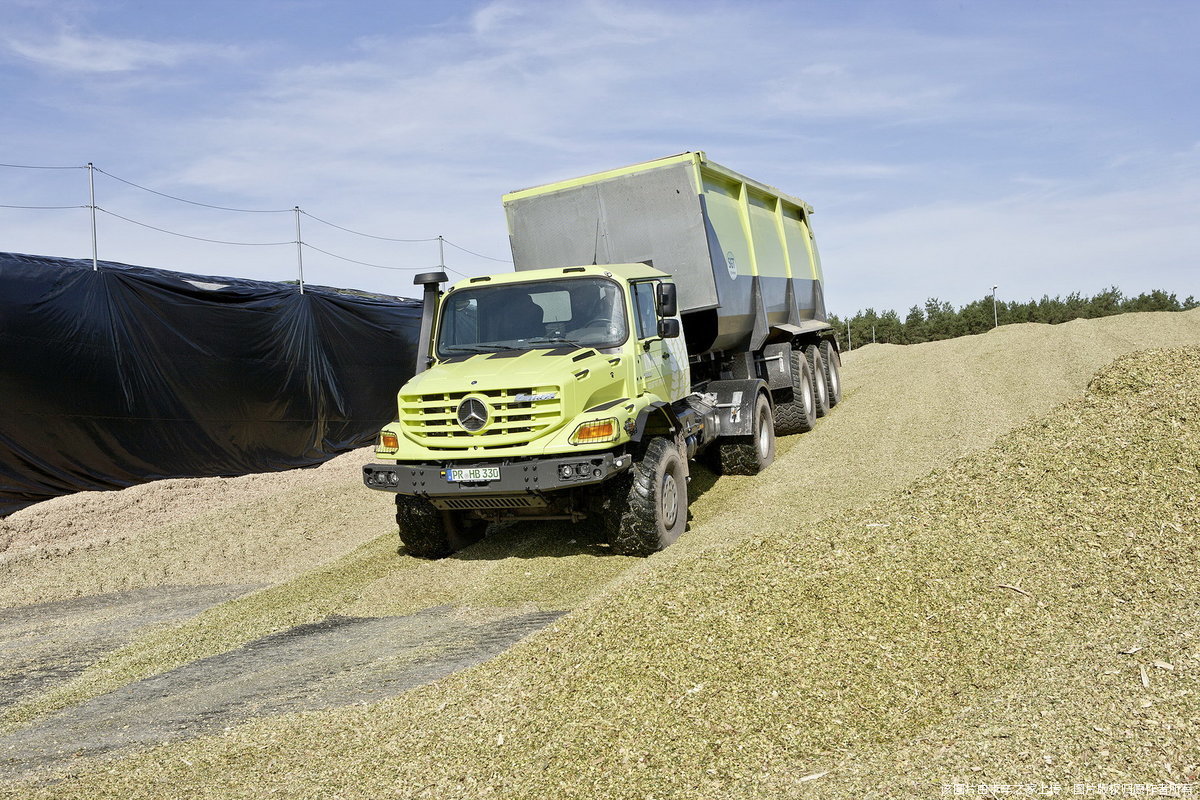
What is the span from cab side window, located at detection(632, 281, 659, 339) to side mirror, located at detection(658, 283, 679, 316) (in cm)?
17

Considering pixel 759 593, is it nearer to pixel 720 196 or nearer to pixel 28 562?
pixel 720 196

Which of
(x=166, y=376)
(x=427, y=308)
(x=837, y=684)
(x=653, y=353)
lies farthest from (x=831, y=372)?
(x=837, y=684)

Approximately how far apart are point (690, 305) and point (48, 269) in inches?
322

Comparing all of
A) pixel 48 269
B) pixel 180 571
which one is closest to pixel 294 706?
pixel 180 571

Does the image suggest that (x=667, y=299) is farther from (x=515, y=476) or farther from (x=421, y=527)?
(x=421, y=527)

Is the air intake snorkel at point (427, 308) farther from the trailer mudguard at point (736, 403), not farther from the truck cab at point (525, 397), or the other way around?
the trailer mudguard at point (736, 403)

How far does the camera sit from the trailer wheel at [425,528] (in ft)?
28.4

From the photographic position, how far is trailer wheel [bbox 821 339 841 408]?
1650 centimetres

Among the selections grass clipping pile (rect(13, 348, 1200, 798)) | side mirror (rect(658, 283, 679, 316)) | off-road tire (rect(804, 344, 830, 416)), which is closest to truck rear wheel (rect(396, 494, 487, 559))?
side mirror (rect(658, 283, 679, 316))

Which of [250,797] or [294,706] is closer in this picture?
[250,797]

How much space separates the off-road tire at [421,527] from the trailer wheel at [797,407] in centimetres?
659

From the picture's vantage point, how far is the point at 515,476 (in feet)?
25.6

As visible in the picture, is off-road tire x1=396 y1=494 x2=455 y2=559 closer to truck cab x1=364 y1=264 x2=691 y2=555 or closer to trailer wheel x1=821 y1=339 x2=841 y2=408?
truck cab x1=364 y1=264 x2=691 y2=555

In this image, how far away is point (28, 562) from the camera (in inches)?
394
